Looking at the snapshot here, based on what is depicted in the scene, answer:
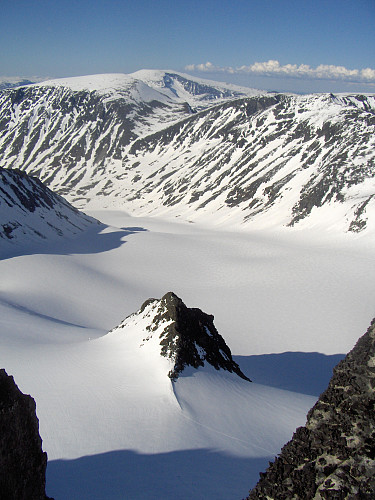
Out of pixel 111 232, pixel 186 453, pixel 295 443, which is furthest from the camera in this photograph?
pixel 111 232

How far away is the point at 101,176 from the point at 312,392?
163m

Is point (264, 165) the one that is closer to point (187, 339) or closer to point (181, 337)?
point (187, 339)

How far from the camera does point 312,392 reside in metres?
23.6

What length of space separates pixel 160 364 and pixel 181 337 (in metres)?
1.93

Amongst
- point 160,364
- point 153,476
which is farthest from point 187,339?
point 153,476

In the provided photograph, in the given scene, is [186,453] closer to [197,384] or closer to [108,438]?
[108,438]

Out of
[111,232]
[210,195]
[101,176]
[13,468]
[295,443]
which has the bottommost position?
[13,468]

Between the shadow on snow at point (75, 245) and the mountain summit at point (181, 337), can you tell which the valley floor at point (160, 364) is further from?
the mountain summit at point (181, 337)

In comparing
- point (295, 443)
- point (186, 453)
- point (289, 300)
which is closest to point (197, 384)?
point (186, 453)

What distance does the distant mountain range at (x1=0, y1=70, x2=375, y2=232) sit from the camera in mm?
78562

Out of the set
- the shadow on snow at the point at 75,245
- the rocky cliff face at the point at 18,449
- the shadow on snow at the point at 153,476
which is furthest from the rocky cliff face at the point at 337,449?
the shadow on snow at the point at 75,245

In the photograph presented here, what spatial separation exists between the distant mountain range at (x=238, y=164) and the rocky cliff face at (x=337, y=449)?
5863cm

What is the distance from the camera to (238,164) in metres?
121

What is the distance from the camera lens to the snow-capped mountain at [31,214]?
62.5m
